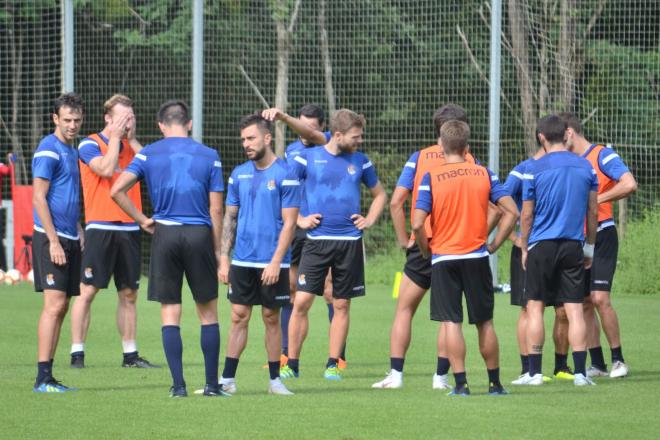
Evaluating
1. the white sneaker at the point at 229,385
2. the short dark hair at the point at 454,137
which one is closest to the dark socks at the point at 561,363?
the short dark hair at the point at 454,137

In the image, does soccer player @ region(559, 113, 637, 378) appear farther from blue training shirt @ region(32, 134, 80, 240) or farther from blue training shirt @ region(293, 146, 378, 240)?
blue training shirt @ region(32, 134, 80, 240)

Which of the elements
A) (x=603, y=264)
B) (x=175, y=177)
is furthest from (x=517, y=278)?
(x=175, y=177)

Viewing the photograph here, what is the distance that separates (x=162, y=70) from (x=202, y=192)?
16960 millimetres

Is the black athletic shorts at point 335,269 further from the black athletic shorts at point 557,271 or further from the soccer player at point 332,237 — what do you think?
the black athletic shorts at point 557,271

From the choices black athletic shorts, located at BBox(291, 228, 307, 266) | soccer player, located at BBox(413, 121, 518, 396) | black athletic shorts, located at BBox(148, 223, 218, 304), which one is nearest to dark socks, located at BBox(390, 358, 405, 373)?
soccer player, located at BBox(413, 121, 518, 396)

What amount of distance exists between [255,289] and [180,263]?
0.59m

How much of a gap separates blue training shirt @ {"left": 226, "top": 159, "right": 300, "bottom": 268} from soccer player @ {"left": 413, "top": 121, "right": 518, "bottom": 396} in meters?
0.89

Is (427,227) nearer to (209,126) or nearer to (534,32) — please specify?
(534,32)

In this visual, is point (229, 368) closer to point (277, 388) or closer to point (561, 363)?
point (277, 388)

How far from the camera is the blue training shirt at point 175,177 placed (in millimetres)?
7977

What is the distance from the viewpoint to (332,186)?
9648 mm

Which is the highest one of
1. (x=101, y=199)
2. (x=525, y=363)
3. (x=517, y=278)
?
(x=101, y=199)

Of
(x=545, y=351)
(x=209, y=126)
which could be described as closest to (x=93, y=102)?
(x=209, y=126)

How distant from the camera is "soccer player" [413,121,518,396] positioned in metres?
8.05
